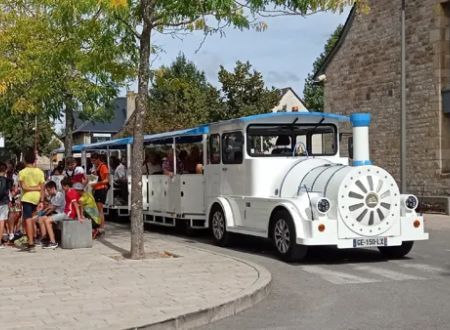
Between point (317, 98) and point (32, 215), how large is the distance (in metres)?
65.2

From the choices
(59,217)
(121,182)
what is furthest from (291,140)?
(121,182)

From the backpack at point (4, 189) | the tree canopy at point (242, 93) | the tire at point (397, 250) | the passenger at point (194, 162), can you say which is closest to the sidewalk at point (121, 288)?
the backpack at point (4, 189)

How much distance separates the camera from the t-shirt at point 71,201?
12.7m

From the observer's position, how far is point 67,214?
41.8 ft

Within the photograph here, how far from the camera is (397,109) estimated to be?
85.6ft

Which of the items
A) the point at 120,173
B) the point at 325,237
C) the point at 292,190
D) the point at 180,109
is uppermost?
the point at 180,109

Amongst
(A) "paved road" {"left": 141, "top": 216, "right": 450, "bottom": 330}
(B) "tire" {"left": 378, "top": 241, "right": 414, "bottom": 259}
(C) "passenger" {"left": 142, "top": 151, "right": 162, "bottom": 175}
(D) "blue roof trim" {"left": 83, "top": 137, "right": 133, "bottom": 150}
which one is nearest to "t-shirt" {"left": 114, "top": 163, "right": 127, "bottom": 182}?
(D) "blue roof trim" {"left": 83, "top": 137, "right": 133, "bottom": 150}

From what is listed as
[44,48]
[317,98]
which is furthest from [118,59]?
[317,98]

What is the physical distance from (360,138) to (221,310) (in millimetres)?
Result: 4875

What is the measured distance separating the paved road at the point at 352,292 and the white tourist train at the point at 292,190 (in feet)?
1.53

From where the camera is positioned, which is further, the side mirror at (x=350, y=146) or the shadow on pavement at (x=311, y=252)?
the side mirror at (x=350, y=146)

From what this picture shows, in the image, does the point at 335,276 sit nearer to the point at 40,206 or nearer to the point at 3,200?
the point at 40,206

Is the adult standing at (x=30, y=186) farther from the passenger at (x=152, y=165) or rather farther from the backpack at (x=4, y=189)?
the passenger at (x=152, y=165)

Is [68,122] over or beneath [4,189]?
over
